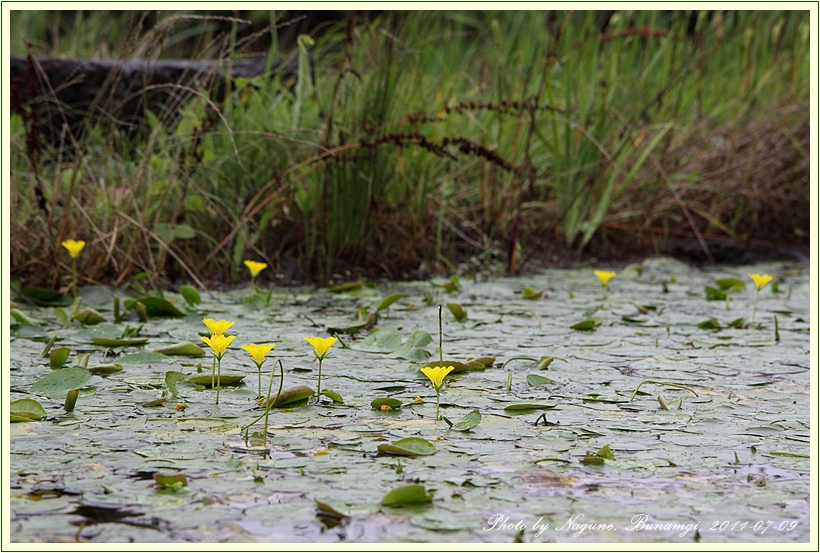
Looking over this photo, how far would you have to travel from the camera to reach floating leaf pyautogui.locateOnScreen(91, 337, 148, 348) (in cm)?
Answer: 242

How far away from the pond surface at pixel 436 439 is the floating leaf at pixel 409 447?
0.05 feet

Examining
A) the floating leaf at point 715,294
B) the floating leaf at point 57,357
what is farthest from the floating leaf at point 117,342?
the floating leaf at point 715,294

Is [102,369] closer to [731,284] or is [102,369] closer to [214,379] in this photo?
[214,379]

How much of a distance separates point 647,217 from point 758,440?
10.3 ft

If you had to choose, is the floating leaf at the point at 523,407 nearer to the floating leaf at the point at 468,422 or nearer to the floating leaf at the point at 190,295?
the floating leaf at the point at 468,422

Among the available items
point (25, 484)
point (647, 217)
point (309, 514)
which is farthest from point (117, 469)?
point (647, 217)

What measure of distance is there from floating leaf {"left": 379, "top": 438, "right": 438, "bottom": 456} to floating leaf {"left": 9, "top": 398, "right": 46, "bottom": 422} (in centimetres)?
70

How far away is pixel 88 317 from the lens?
2.76m

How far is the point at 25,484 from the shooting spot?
147 centimetres

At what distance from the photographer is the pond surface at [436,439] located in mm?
1363

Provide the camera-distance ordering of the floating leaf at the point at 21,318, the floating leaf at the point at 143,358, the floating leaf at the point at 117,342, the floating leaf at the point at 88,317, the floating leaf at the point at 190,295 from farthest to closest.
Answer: the floating leaf at the point at 190,295 < the floating leaf at the point at 88,317 < the floating leaf at the point at 21,318 < the floating leaf at the point at 117,342 < the floating leaf at the point at 143,358

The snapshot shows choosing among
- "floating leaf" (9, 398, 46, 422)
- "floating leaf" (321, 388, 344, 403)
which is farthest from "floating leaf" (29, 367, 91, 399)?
"floating leaf" (321, 388, 344, 403)

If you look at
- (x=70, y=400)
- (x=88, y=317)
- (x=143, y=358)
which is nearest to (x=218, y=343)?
(x=70, y=400)

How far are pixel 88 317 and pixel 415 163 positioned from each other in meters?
1.75
